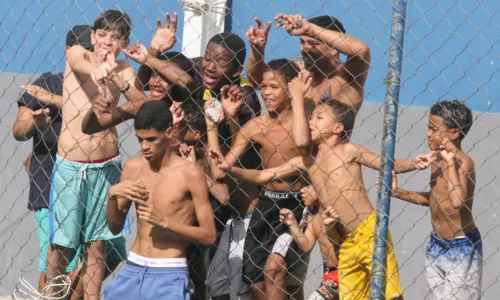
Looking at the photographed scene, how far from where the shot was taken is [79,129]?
561 cm

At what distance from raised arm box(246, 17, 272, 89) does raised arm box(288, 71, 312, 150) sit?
12.6 inches

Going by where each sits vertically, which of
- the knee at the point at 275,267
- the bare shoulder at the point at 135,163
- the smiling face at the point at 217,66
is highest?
the smiling face at the point at 217,66

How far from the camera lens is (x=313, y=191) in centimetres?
511

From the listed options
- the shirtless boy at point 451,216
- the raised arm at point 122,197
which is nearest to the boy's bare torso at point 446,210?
the shirtless boy at point 451,216

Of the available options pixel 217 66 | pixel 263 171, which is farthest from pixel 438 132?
pixel 217 66

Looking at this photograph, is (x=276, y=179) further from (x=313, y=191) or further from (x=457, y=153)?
(x=457, y=153)

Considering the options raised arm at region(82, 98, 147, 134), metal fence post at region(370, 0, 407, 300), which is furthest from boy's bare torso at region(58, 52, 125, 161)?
metal fence post at region(370, 0, 407, 300)

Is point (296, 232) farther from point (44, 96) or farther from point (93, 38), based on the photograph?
point (44, 96)

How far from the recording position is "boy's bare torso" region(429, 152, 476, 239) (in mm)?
5352

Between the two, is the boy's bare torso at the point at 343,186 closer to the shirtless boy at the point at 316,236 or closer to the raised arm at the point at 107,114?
the shirtless boy at the point at 316,236

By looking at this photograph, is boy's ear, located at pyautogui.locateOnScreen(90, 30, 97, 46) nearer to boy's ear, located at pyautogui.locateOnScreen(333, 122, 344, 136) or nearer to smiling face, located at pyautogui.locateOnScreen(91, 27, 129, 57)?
smiling face, located at pyautogui.locateOnScreen(91, 27, 129, 57)

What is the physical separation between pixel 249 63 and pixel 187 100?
1.22 feet

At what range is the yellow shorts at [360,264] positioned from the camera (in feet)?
16.2

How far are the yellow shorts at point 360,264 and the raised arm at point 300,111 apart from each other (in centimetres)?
47
